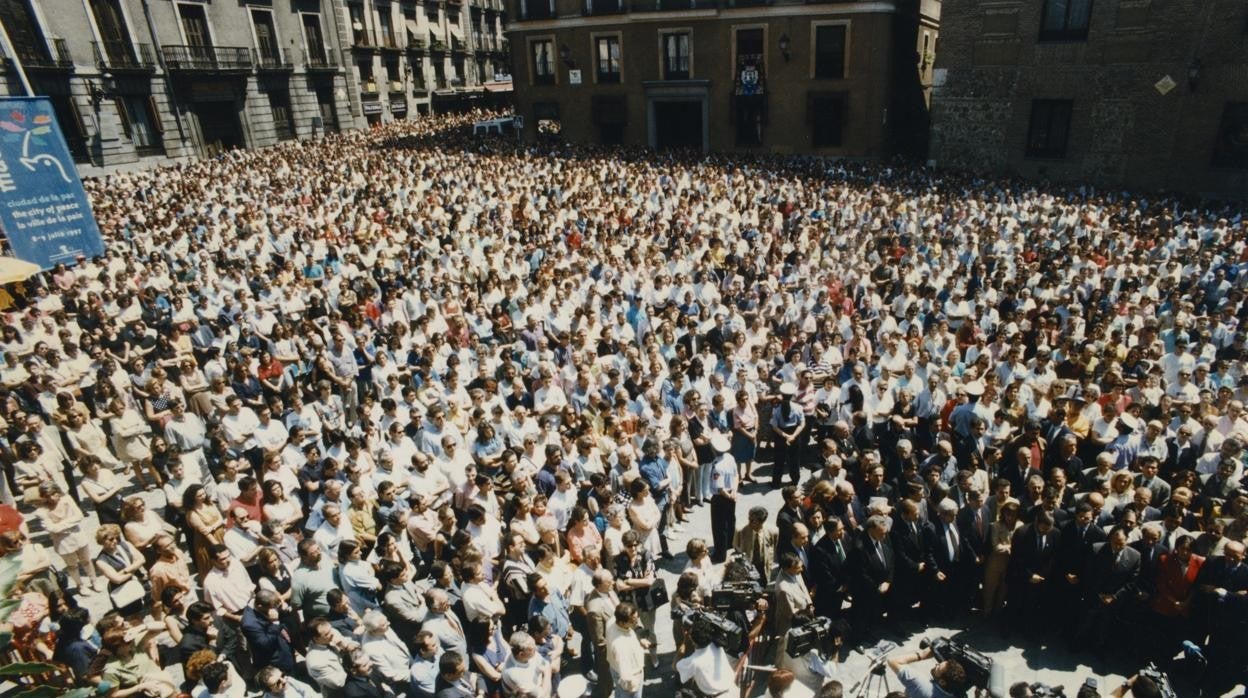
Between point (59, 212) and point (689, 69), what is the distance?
2833 centimetres

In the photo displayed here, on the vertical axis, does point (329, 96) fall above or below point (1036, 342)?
above

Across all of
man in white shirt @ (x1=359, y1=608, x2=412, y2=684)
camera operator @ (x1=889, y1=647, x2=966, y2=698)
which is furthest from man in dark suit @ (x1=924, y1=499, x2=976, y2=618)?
man in white shirt @ (x1=359, y1=608, x2=412, y2=684)

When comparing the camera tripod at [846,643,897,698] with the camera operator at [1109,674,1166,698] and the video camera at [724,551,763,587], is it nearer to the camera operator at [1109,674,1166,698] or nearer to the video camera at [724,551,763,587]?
the video camera at [724,551,763,587]

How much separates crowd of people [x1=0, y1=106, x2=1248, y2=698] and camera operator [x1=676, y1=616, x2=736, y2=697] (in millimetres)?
28

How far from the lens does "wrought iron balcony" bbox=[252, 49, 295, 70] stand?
37.0m

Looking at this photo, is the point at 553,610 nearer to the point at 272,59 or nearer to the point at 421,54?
the point at 272,59

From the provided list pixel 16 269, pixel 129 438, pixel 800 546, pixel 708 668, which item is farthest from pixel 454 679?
pixel 16 269

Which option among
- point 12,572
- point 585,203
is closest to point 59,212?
point 12,572

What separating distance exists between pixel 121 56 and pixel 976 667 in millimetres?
38447

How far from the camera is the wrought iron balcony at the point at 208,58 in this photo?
1282 inches

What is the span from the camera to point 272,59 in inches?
1503

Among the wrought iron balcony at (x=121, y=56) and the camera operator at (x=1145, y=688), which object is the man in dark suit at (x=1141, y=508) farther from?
the wrought iron balcony at (x=121, y=56)

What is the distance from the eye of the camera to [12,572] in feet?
6.96

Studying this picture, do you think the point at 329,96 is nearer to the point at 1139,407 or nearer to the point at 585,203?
the point at 585,203
